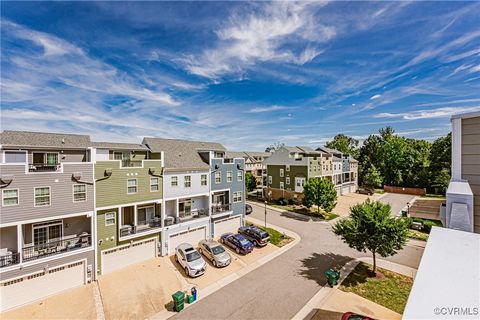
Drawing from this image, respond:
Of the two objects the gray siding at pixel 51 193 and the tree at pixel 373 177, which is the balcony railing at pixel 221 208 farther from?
the tree at pixel 373 177

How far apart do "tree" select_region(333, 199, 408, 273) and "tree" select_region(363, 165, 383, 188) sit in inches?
1472

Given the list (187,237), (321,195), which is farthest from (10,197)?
(321,195)

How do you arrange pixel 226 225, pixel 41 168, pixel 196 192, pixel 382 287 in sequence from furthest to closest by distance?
pixel 226 225, pixel 196 192, pixel 41 168, pixel 382 287

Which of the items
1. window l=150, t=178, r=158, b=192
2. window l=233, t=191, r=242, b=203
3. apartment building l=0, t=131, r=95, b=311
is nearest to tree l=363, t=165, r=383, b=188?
window l=233, t=191, r=242, b=203

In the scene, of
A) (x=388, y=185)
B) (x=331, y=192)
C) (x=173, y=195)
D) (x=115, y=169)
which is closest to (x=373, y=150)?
(x=388, y=185)

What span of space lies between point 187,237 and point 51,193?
33.6 feet

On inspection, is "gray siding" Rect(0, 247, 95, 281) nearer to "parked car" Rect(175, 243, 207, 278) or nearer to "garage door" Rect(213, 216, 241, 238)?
"parked car" Rect(175, 243, 207, 278)

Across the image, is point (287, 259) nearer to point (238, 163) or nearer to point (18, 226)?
point (238, 163)

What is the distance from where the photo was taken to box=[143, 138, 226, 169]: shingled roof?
1922 centimetres

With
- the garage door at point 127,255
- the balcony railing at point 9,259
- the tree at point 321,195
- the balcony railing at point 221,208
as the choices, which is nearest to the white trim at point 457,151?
the balcony railing at point 221,208

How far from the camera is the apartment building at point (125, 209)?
581 inches

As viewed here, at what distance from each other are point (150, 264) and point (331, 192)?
21.3 meters

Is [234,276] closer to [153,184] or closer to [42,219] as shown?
[153,184]

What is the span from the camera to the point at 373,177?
153 ft
